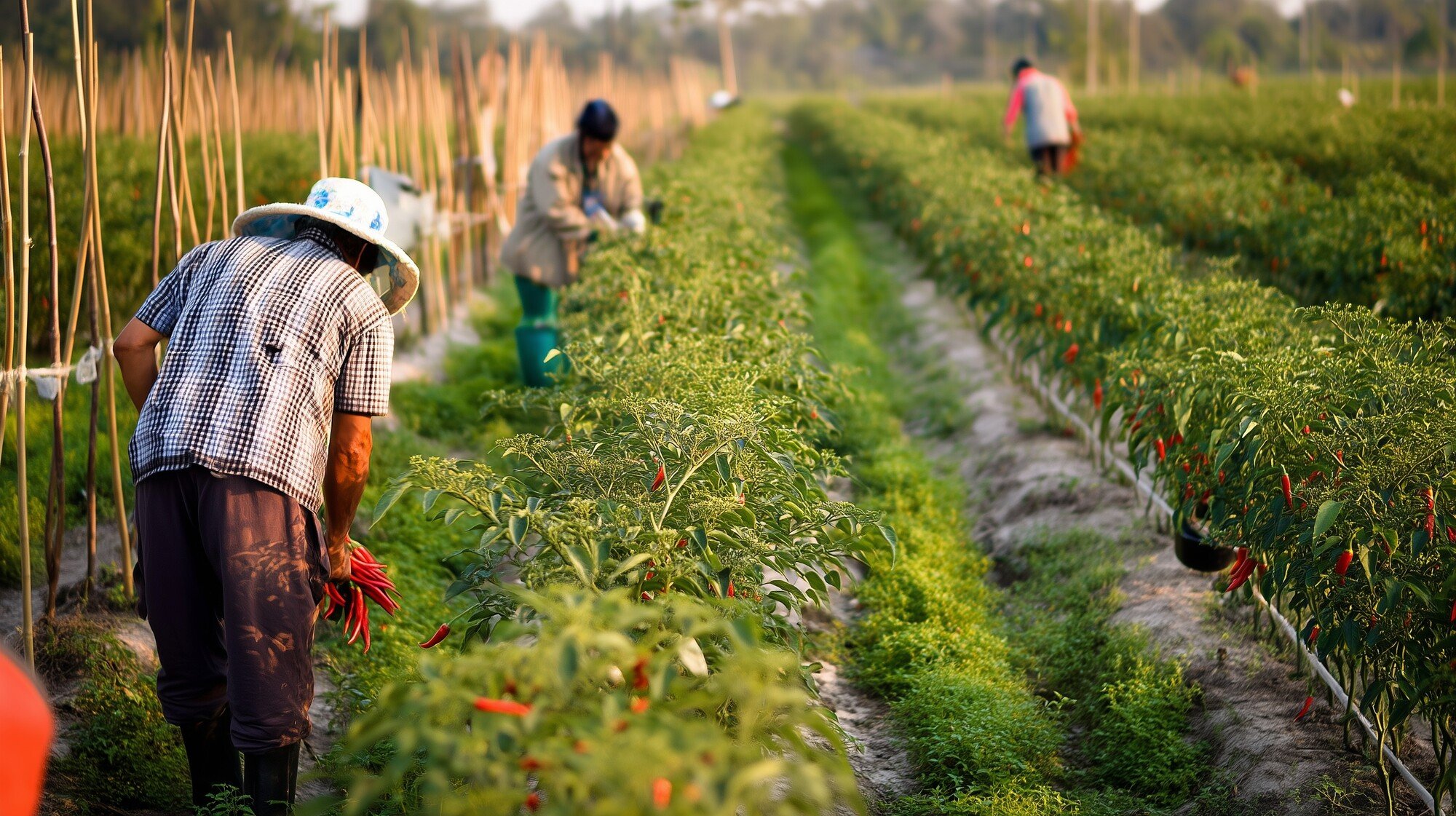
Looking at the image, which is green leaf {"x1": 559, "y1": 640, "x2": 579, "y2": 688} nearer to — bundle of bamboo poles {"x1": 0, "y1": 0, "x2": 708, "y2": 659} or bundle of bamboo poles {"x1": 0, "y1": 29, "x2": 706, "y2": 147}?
bundle of bamboo poles {"x1": 0, "y1": 0, "x2": 708, "y2": 659}

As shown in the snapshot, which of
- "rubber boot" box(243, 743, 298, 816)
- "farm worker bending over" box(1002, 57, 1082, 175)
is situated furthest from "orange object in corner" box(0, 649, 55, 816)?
"farm worker bending over" box(1002, 57, 1082, 175)

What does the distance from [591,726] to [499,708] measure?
13 cm

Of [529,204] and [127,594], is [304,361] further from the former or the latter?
[529,204]

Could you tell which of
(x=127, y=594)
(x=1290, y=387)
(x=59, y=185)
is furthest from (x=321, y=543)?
(x=59, y=185)

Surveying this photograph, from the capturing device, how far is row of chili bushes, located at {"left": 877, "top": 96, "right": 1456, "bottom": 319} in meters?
5.27

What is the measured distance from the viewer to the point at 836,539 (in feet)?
8.15

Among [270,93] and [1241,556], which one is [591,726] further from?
[270,93]

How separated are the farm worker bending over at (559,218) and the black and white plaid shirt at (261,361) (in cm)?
321

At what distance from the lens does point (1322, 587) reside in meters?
2.58

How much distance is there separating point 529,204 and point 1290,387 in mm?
4214

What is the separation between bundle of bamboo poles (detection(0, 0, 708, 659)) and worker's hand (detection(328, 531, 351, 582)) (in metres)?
0.94

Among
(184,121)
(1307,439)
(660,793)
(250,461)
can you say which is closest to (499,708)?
(660,793)

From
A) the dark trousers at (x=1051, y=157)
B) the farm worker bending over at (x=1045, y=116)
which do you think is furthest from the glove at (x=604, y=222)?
the dark trousers at (x=1051, y=157)

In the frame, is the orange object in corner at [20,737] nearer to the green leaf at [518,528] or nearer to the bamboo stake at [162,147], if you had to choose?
the green leaf at [518,528]
